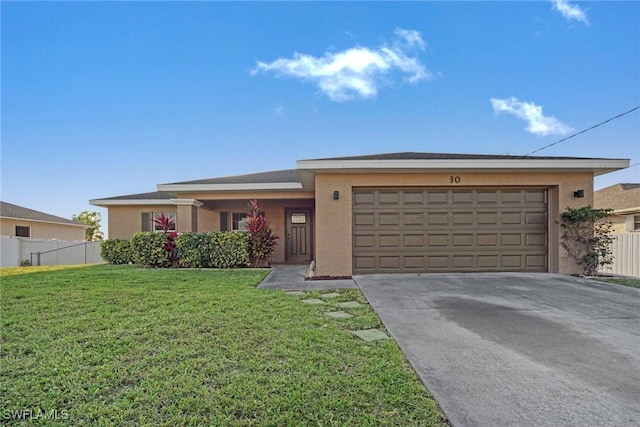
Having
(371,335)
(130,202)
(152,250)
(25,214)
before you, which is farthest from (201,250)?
(25,214)

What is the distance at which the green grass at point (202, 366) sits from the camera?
7.20 ft

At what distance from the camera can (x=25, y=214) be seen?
18.5 metres

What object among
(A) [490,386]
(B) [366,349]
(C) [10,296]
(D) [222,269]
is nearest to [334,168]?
(D) [222,269]

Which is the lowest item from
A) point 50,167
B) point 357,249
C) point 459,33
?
point 357,249

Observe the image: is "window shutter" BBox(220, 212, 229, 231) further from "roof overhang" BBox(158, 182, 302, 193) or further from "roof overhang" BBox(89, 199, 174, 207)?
"roof overhang" BBox(89, 199, 174, 207)

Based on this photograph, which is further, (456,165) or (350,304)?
(456,165)

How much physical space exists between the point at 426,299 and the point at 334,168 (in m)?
3.84

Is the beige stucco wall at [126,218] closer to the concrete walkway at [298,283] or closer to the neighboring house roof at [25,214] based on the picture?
the neighboring house roof at [25,214]

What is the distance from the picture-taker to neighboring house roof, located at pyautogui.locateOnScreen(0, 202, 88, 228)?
17156 mm

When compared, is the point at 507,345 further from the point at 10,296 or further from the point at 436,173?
the point at 10,296

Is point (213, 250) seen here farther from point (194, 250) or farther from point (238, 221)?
point (238, 221)

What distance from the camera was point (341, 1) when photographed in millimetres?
10680

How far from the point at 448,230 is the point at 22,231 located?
22.5 m

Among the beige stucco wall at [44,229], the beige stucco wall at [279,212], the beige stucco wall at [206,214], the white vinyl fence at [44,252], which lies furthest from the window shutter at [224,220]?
the beige stucco wall at [44,229]
